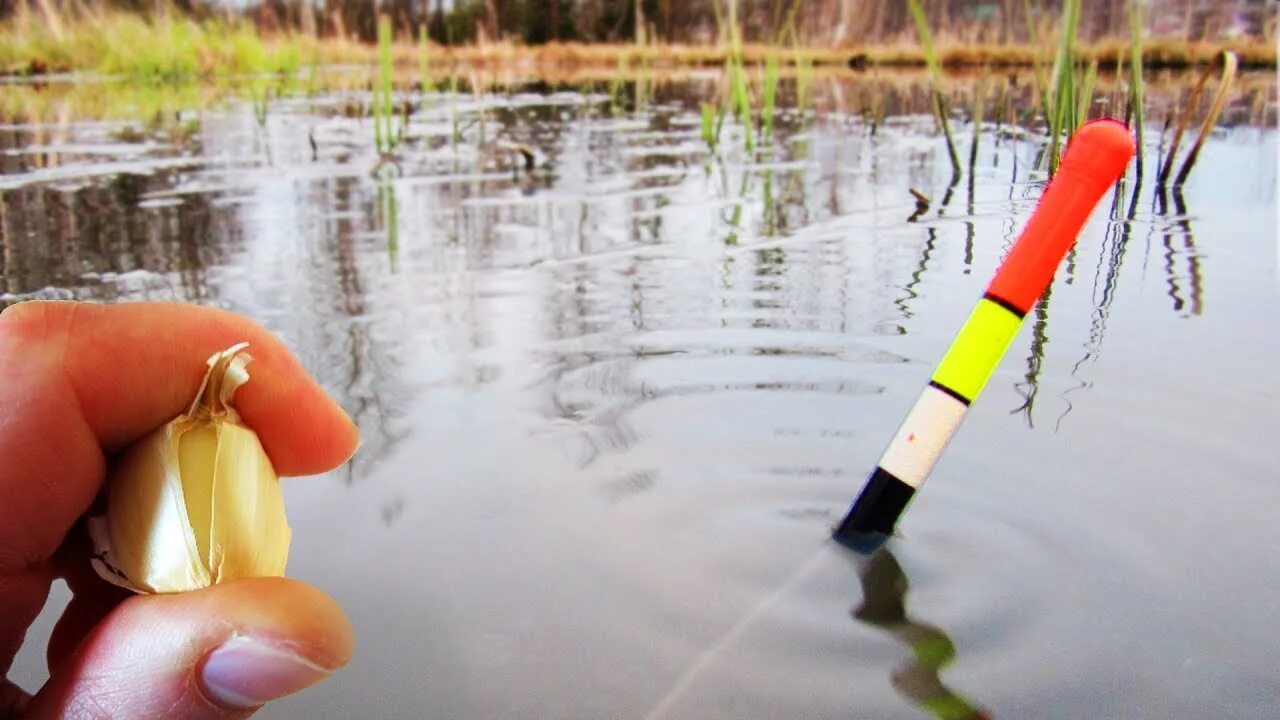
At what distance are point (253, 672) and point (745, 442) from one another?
0.72 m

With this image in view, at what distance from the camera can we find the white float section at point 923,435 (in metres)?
0.73

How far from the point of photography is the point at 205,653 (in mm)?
405

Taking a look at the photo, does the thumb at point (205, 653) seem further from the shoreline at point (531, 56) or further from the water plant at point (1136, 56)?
the shoreline at point (531, 56)

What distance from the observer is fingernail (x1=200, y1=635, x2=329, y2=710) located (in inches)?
15.8

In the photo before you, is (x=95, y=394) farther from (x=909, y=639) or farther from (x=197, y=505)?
(x=909, y=639)

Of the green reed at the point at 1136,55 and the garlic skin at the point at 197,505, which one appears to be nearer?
the garlic skin at the point at 197,505

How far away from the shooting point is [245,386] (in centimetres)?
49

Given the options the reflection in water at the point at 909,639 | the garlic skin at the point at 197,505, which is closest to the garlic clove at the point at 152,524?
the garlic skin at the point at 197,505

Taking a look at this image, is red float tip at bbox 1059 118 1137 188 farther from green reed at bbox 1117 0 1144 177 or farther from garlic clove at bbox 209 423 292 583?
green reed at bbox 1117 0 1144 177

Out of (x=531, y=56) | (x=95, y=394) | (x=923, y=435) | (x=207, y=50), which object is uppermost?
(x=531, y=56)

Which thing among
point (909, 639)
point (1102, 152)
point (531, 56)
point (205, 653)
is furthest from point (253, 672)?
point (531, 56)

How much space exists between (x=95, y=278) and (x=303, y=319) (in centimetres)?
50

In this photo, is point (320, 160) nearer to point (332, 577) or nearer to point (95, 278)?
point (95, 278)

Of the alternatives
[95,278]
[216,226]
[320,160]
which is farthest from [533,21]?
[95,278]
